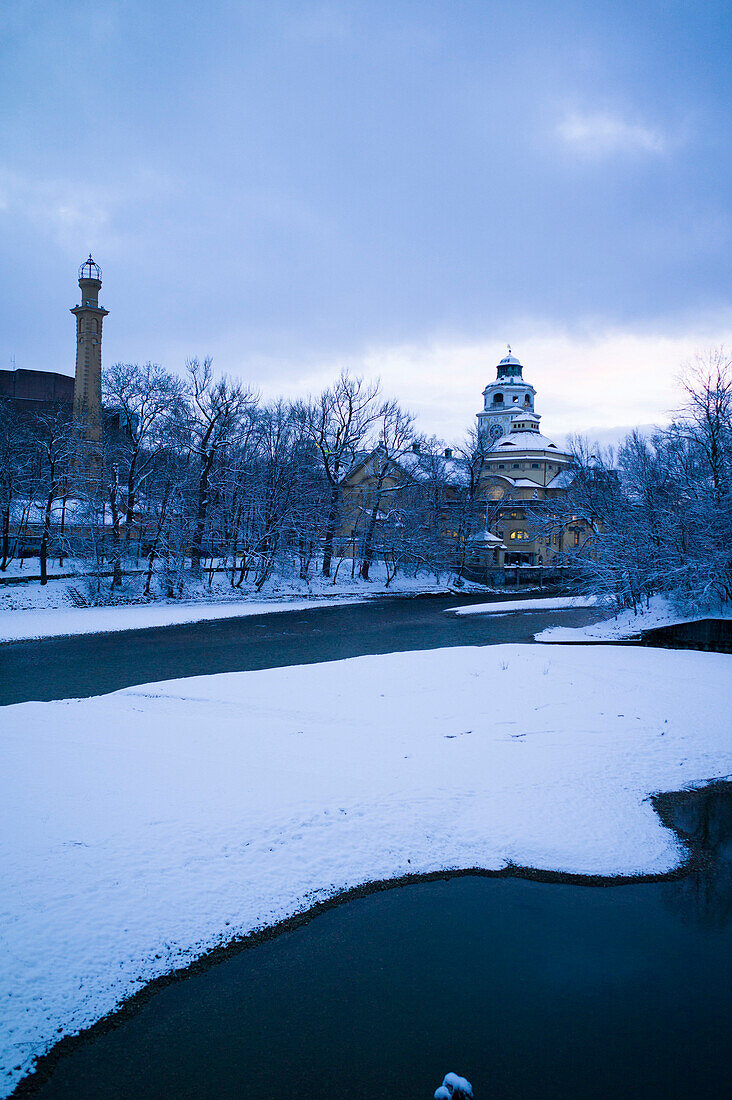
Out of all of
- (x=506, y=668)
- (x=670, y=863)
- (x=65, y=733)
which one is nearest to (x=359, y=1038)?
(x=670, y=863)

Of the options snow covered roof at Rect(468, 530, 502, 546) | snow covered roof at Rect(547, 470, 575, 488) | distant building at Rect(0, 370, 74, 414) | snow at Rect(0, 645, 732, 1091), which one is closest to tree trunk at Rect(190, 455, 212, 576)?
snow covered roof at Rect(468, 530, 502, 546)

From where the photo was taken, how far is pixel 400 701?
531 inches

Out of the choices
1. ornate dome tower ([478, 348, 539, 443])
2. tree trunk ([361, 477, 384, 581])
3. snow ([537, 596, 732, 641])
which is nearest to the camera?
snow ([537, 596, 732, 641])

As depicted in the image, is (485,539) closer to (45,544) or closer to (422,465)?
(422,465)

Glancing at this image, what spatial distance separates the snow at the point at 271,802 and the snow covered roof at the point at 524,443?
65.2 metres

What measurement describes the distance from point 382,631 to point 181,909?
72.9ft

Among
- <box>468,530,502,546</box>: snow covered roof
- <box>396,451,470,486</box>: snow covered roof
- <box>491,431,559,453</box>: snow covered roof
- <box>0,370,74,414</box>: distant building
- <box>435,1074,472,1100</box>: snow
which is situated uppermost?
<box>0,370,74,414</box>: distant building

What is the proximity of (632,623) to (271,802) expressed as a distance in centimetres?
2325

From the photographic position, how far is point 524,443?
78438 mm

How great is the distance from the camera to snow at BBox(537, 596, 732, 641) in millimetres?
25250

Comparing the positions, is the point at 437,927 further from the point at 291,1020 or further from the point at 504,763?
the point at 504,763

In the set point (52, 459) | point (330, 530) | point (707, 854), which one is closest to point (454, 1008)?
point (707, 854)

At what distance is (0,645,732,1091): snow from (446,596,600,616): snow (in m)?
20.7

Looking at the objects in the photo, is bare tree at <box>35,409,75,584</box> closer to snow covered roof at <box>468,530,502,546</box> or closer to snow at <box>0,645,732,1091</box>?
snow at <box>0,645,732,1091</box>
